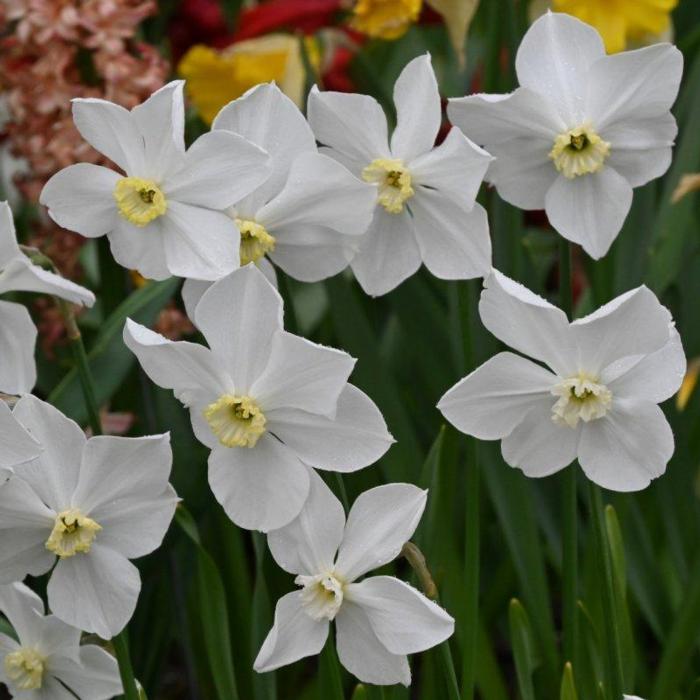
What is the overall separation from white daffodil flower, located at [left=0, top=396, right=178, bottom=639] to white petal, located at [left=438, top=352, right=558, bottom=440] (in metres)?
0.17

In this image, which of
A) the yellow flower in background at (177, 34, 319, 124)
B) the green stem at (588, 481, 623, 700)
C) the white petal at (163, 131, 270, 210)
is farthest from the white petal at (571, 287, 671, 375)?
the yellow flower in background at (177, 34, 319, 124)

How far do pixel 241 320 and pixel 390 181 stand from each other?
152 mm

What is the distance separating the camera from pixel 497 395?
765 millimetres

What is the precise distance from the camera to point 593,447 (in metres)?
0.77

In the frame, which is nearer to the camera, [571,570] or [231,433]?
[231,433]

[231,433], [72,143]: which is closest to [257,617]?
[231,433]

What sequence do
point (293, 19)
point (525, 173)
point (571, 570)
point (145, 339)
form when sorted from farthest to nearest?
1. point (293, 19)
2. point (571, 570)
3. point (525, 173)
4. point (145, 339)

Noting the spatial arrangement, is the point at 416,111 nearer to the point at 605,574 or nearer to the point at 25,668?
the point at 605,574

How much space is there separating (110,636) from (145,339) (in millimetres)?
194

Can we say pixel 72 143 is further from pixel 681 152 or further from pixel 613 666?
pixel 613 666

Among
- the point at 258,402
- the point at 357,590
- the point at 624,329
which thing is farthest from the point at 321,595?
the point at 624,329

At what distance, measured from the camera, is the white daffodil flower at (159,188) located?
0.76 metres

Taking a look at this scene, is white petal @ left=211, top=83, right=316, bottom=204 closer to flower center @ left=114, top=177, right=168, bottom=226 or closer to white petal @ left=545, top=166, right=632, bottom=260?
flower center @ left=114, top=177, right=168, bottom=226

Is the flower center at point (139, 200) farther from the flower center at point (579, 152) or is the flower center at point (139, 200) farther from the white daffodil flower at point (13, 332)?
the flower center at point (579, 152)
